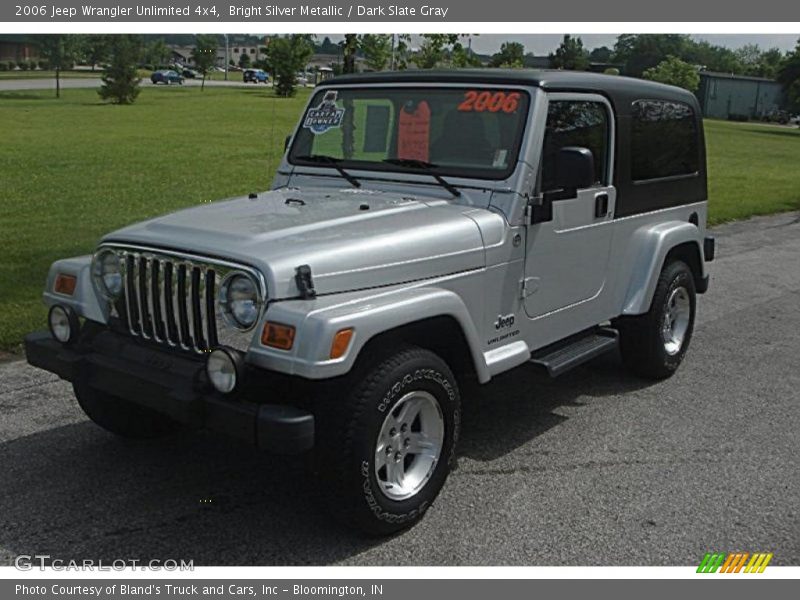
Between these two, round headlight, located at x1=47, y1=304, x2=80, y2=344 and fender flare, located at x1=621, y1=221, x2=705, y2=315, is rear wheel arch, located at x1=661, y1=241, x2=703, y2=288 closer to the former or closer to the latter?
fender flare, located at x1=621, y1=221, x2=705, y2=315

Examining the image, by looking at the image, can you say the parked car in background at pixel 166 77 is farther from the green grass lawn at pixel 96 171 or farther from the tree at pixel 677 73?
the tree at pixel 677 73

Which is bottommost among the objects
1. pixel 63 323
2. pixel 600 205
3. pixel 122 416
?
pixel 122 416

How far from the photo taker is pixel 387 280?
4.12 m

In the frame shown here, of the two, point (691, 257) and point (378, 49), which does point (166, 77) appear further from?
point (691, 257)

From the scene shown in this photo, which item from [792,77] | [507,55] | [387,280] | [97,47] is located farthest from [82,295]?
[792,77]

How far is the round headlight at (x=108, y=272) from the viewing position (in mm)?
4285

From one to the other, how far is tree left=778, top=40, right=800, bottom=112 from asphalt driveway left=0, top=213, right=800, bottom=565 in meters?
65.3

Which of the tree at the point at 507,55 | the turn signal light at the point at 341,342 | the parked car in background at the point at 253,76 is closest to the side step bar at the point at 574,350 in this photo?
the turn signal light at the point at 341,342

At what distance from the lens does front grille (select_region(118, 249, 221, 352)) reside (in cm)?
390

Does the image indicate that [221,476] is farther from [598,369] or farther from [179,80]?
[179,80]

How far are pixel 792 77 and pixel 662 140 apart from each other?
6847cm

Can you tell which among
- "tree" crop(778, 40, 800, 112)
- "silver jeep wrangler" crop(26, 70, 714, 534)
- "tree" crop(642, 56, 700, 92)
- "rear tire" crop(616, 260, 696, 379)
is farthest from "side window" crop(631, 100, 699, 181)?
"tree" crop(778, 40, 800, 112)

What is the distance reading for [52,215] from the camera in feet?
40.5

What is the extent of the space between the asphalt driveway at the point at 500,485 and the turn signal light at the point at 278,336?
2.60 ft
